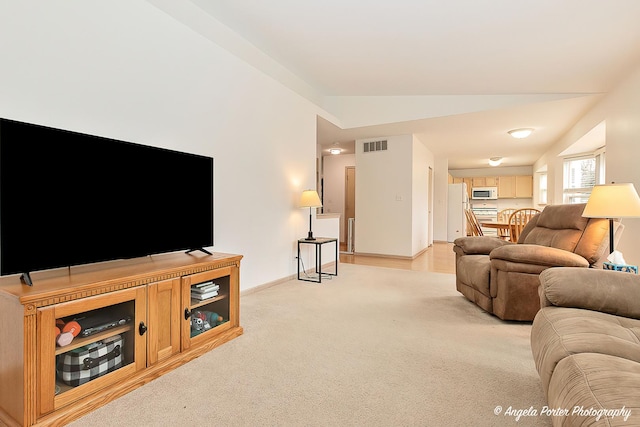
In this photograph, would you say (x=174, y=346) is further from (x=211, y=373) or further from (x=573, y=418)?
(x=573, y=418)

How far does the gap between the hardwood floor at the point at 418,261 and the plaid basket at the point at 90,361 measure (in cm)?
424

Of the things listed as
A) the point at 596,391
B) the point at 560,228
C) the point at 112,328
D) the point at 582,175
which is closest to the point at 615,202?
the point at 560,228

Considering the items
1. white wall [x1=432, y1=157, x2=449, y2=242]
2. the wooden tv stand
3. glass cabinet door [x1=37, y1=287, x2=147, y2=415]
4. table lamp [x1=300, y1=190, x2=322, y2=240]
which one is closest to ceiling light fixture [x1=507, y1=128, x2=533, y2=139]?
white wall [x1=432, y1=157, x2=449, y2=242]

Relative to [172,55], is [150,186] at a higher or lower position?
lower

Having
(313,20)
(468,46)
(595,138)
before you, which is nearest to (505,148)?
(595,138)

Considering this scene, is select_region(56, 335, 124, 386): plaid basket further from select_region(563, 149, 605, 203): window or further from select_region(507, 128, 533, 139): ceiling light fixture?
select_region(563, 149, 605, 203): window

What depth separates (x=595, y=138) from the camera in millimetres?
4867

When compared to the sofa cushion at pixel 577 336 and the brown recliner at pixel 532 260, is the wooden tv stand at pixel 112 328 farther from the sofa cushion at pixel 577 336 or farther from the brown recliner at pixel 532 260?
the brown recliner at pixel 532 260

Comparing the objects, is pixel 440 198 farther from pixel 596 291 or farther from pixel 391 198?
pixel 596 291

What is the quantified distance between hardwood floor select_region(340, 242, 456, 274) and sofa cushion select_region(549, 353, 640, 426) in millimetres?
3940

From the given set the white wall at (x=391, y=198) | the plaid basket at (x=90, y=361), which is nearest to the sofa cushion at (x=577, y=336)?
the plaid basket at (x=90, y=361)

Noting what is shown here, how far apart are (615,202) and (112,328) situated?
10.4ft

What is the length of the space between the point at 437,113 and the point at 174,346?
4606 millimetres

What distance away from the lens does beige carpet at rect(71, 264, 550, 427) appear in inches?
57.3
